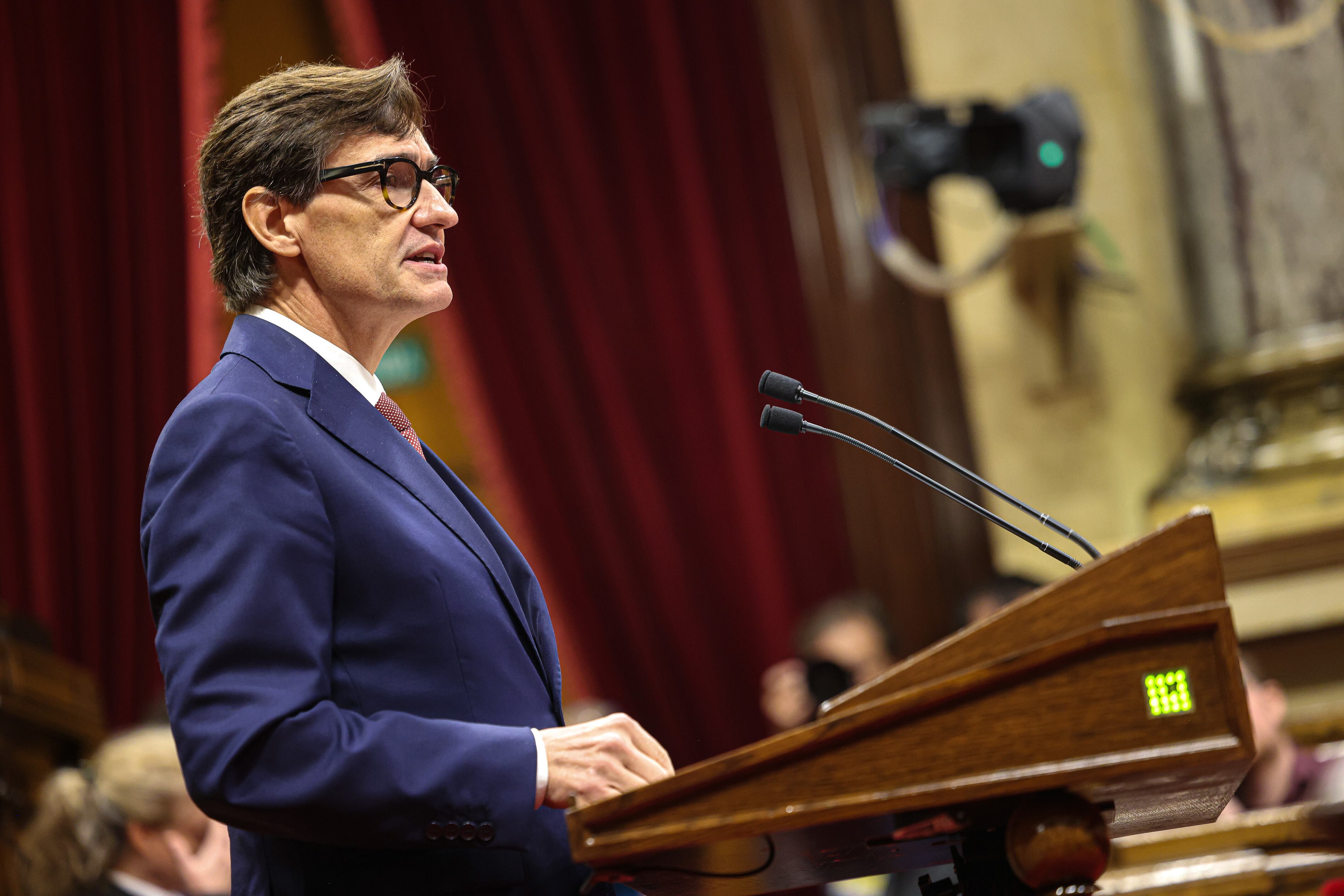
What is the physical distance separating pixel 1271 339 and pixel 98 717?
3.44 metres

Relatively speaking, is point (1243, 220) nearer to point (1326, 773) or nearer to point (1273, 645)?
point (1273, 645)

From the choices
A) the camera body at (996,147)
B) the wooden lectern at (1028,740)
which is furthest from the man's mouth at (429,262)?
the camera body at (996,147)

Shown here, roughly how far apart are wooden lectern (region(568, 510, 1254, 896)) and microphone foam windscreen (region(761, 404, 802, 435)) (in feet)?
1.56

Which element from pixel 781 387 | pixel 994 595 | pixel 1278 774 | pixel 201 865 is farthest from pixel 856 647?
pixel 781 387

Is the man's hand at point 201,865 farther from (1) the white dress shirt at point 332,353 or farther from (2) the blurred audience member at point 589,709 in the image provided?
(1) the white dress shirt at point 332,353

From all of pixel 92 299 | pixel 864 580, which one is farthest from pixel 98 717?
pixel 864 580

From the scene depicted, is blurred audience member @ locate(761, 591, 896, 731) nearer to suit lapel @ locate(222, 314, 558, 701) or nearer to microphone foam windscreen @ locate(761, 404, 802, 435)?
microphone foam windscreen @ locate(761, 404, 802, 435)

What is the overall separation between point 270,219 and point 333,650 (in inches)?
18.7

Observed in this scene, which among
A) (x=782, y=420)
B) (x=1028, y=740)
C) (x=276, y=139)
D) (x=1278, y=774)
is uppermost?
(x=276, y=139)

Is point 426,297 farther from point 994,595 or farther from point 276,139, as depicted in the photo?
point 994,595

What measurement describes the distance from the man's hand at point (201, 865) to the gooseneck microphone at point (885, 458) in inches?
76.1

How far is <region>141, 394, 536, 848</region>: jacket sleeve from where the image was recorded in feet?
3.80

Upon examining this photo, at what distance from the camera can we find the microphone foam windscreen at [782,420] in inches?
62.3

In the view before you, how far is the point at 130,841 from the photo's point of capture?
304 centimetres
